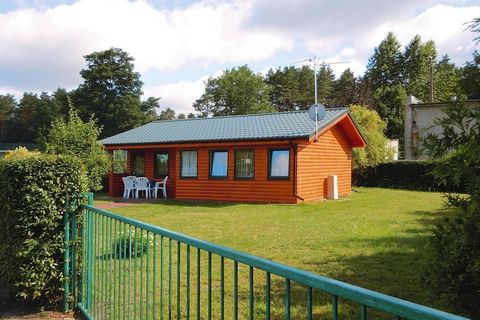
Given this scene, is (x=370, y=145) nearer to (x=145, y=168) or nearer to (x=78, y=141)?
(x=145, y=168)

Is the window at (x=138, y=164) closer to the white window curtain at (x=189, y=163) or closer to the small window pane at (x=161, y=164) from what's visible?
the small window pane at (x=161, y=164)

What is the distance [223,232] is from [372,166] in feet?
60.5

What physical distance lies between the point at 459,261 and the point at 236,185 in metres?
13.6

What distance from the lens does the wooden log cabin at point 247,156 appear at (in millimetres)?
16391

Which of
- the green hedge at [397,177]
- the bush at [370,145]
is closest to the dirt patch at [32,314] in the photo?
the bush at [370,145]

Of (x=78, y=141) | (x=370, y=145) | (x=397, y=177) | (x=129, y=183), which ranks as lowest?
(x=129, y=183)

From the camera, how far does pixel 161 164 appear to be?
20828 mm

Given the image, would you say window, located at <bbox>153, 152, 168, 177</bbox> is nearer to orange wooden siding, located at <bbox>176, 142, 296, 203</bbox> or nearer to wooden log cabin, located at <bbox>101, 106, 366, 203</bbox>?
wooden log cabin, located at <bbox>101, 106, 366, 203</bbox>

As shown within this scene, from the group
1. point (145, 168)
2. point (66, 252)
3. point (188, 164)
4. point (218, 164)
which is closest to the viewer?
point (66, 252)

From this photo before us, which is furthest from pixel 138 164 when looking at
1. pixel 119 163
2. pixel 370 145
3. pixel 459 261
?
pixel 459 261

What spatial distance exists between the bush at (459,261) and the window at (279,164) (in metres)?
12.2

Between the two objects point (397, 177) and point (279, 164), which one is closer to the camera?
point (279, 164)

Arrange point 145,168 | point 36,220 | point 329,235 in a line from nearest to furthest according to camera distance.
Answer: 1. point 36,220
2. point 329,235
3. point 145,168

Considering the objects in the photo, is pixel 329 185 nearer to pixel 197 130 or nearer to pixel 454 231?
pixel 197 130
